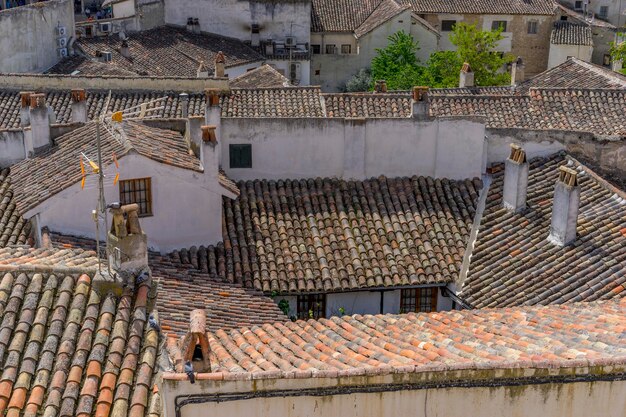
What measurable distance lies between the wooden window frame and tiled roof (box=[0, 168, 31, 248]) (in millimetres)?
2393

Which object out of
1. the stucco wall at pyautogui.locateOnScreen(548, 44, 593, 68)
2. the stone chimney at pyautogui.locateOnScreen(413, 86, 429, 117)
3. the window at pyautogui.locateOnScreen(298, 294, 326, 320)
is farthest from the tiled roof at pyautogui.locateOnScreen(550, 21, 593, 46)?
the window at pyautogui.locateOnScreen(298, 294, 326, 320)

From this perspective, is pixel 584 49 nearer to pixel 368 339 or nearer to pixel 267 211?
pixel 267 211

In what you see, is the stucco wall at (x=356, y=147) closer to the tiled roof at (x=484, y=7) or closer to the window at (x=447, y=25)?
the tiled roof at (x=484, y=7)

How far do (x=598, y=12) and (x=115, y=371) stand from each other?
6478 centimetres

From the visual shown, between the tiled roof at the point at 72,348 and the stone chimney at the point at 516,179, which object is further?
the stone chimney at the point at 516,179

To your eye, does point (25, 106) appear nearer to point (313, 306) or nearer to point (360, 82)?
point (313, 306)

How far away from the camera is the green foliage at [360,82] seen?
59125 mm

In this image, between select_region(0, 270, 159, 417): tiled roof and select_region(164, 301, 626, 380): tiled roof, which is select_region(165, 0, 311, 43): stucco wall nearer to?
select_region(164, 301, 626, 380): tiled roof

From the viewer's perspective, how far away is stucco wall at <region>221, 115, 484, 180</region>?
82.4 feet

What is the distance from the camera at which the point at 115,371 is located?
1270 centimetres

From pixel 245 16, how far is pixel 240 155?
35.0 meters

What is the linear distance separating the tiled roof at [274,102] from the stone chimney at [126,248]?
62.8ft

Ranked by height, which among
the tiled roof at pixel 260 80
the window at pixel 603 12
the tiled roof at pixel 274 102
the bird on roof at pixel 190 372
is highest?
the window at pixel 603 12

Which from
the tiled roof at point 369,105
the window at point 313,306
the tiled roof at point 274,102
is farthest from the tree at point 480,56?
the window at point 313,306
